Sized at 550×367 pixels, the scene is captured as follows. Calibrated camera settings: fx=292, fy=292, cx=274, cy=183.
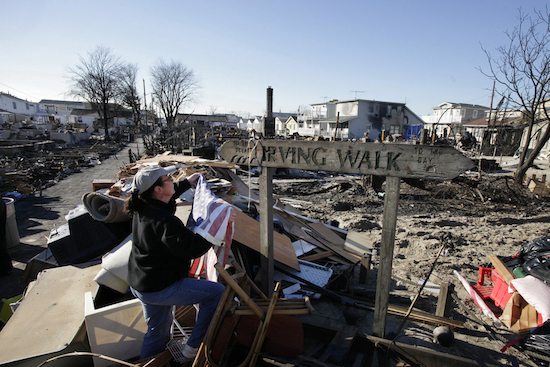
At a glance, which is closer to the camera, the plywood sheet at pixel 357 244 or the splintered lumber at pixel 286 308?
the splintered lumber at pixel 286 308

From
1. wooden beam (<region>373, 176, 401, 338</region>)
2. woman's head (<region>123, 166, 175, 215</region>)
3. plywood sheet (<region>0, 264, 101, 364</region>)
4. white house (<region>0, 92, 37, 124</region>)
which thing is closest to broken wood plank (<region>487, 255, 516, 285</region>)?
wooden beam (<region>373, 176, 401, 338</region>)

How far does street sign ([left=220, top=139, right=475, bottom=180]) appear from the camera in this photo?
2490 millimetres

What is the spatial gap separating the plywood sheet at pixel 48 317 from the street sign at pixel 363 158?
2514 millimetres

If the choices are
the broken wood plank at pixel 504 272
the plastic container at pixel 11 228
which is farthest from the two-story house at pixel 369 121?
the plastic container at pixel 11 228

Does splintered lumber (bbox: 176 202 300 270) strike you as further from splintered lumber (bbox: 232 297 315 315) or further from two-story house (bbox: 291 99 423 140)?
two-story house (bbox: 291 99 423 140)

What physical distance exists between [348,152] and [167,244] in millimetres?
1815

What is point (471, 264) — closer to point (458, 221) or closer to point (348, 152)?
point (458, 221)

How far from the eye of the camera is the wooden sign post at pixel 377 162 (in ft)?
8.27

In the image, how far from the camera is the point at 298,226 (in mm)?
6527

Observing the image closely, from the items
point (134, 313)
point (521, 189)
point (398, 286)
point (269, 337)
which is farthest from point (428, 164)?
point (521, 189)

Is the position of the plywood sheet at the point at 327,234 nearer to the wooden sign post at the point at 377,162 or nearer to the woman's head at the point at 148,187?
the wooden sign post at the point at 377,162

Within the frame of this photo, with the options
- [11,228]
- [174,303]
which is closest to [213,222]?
[174,303]

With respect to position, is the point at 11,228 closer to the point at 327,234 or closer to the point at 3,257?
the point at 3,257

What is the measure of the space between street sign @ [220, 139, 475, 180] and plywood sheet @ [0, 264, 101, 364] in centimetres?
251
